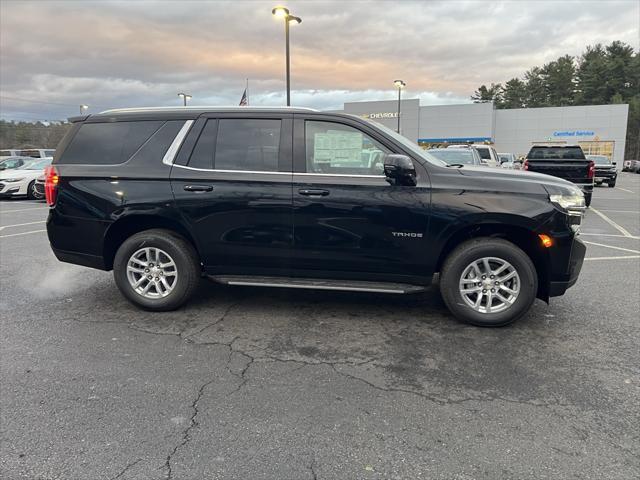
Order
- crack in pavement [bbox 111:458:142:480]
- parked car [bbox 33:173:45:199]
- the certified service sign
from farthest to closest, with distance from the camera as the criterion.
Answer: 1. the certified service sign
2. parked car [bbox 33:173:45:199]
3. crack in pavement [bbox 111:458:142:480]

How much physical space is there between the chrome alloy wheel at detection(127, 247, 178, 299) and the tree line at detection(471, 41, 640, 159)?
81.3 m

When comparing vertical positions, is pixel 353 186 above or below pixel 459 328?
above

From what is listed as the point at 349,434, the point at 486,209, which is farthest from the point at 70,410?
the point at 486,209

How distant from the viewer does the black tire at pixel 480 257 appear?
4.18 meters

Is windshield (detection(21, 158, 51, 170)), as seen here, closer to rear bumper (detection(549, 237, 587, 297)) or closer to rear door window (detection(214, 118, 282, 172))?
rear door window (detection(214, 118, 282, 172))

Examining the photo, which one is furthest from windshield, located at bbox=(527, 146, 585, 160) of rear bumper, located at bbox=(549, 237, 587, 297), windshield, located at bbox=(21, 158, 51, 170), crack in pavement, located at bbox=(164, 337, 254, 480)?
windshield, located at bbox=(21, 158, 51, 170)

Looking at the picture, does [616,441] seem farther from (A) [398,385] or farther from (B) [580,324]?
(B) [580,324]

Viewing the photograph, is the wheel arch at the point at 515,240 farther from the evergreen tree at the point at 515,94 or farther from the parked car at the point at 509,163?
the evergreen tree at the point at 515,94

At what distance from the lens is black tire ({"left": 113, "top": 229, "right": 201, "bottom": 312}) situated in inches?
181

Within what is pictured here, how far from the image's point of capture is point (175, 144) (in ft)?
15.1

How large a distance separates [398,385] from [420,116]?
56.7 m

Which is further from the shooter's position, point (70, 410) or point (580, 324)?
point (580, 324)

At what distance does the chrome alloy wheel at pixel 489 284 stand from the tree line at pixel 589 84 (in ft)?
264

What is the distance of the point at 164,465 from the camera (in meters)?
2.44
